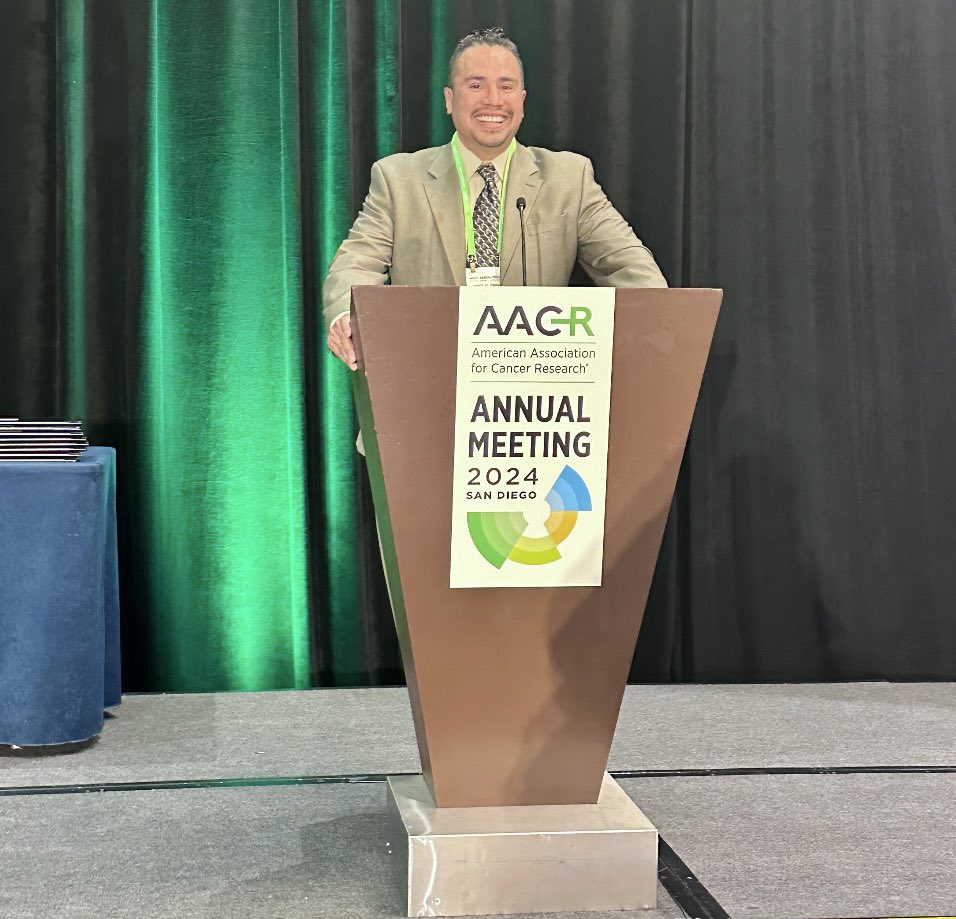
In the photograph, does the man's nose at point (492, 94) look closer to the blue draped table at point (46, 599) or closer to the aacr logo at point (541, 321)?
the aacr logo at point (541, 321)

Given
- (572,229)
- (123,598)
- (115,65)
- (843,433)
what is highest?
(115,65)

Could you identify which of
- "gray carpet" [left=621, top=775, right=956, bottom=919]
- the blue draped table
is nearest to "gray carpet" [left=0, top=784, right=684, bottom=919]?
"gray carpet" [left=621, top=775, right=956, bottom=919]

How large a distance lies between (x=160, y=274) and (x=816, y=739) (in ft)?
6.84

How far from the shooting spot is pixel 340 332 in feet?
5.93

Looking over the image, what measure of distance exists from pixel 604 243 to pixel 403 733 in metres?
1.26

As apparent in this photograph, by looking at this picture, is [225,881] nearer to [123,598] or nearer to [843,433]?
[123,598]

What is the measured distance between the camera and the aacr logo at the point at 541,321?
1.69 metres

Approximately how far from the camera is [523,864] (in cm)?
174

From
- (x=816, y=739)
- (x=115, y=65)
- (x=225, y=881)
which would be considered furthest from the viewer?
(x=115, y=65)

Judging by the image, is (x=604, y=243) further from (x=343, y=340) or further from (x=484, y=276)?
(x=343, y=340)

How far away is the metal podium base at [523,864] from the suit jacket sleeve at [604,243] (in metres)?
0.97

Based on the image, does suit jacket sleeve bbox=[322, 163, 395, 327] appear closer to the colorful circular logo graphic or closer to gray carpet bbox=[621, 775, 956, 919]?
the colorful circular logo graphic

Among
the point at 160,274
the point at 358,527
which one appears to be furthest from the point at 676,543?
the point at 160,274

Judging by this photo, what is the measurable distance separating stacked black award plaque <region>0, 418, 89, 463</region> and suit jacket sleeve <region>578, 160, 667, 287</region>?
123 cm
